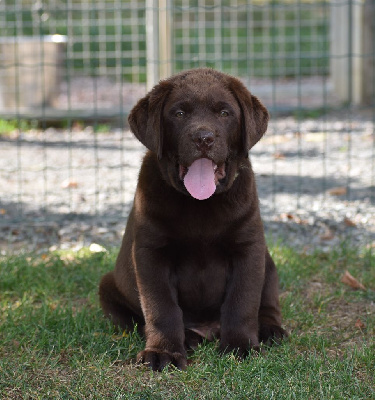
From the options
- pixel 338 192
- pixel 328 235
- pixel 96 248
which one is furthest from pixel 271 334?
pixel 338 192

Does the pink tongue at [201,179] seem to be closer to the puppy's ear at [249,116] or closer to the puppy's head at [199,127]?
the puppy's head at [199,127]

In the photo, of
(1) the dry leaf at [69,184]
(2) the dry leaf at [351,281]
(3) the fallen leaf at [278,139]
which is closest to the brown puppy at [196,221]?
(2) the dry leaf at [351,281]

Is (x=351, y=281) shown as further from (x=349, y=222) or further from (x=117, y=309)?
(x=117, y=309)

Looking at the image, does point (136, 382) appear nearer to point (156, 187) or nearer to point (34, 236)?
point (156, 187)

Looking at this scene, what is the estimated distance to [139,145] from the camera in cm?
895

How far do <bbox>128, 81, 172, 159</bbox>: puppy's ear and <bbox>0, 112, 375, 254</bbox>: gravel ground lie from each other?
1985mm

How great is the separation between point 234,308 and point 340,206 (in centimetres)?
292

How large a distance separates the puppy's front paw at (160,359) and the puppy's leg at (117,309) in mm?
363

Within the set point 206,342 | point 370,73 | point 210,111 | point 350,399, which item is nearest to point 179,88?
point 210,111

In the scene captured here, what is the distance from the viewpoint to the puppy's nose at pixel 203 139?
3084 millimetres

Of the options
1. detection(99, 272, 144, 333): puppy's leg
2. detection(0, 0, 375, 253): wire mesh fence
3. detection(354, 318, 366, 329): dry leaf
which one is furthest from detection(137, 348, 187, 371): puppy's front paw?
detection(0, 0, 375, 253): wire mesh fence

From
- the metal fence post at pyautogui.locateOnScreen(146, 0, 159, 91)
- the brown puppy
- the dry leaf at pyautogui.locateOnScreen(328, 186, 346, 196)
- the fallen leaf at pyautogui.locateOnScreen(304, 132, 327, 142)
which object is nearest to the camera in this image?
the brown puppy

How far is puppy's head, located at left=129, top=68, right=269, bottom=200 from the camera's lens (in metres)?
3.15

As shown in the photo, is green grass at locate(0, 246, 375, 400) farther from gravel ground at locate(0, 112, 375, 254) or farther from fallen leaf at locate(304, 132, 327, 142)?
fallen leaf at locate(304, 132, 327, 142)
